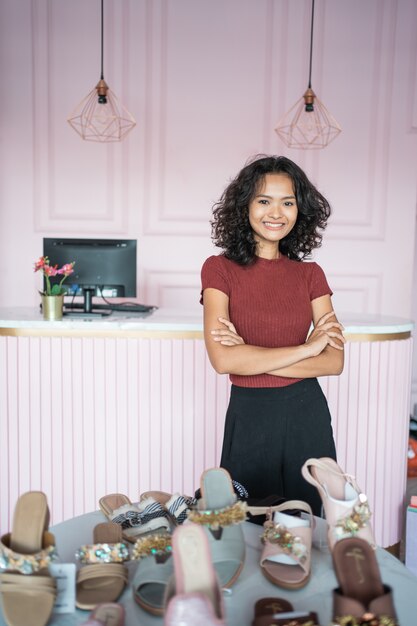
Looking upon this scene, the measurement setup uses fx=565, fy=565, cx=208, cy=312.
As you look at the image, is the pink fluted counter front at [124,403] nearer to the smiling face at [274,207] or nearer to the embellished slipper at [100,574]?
the smiling face at [274,207]

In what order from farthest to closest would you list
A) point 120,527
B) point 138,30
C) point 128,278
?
point 138,30
point 128,278
point 120,527

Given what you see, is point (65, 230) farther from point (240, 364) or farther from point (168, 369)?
point (240, 364)

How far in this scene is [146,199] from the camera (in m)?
4.72

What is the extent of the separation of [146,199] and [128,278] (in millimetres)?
1891

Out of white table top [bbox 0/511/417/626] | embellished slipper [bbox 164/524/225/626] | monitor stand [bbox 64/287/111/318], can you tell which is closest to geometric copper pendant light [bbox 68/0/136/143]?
monitor stand [bbox 64/287/111/318]

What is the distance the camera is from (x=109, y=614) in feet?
2.96

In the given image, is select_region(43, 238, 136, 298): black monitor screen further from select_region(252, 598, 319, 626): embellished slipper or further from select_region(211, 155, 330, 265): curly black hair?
select_region(252, 598, 319, 626): embellished slipper

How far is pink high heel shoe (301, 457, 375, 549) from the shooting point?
1067 mm

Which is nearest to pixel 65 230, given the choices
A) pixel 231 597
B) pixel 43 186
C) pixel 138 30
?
pixel 43 186

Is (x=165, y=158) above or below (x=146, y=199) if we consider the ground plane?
above

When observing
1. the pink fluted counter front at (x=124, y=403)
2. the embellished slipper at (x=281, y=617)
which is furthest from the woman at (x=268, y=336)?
the pink fluted counter front at (x=124, y=403)

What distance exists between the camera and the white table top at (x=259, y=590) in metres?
0.97

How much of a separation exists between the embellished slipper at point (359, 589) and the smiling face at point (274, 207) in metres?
0.94

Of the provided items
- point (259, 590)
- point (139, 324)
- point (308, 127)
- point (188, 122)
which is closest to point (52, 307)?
point (139, 324)
